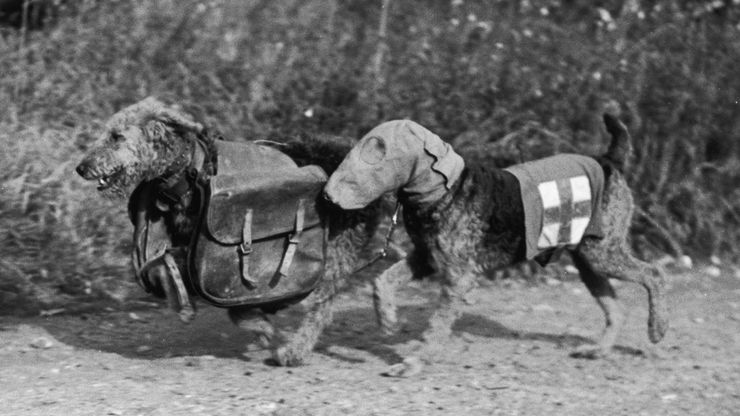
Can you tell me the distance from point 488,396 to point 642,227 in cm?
358

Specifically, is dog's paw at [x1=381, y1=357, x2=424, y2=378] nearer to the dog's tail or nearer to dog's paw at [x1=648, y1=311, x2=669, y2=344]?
dog's paw at [x1=648, y1=311, x2=669, y2=344]

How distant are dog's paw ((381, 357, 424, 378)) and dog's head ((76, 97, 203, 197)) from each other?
4.53 feet

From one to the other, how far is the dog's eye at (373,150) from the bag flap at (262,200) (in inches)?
12.0

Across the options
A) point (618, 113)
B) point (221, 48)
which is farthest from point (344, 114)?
point (618, 113)

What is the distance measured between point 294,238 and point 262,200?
0.25 m

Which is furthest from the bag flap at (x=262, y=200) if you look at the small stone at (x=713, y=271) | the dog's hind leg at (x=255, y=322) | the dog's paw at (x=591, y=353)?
the small stone at (x=713, y=271)

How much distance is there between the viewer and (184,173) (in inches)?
200

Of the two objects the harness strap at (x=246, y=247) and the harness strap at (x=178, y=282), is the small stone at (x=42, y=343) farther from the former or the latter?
the harness strap at (x=246, y=247)

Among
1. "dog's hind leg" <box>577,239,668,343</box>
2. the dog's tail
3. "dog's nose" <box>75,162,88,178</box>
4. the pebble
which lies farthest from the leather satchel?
the pebble

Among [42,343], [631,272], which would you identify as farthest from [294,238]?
[631,272]

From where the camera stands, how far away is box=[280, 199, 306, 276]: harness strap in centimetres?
530

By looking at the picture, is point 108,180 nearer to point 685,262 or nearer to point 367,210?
point 367,210

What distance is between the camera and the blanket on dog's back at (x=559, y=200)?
18.4 ft

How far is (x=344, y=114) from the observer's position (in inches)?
307
